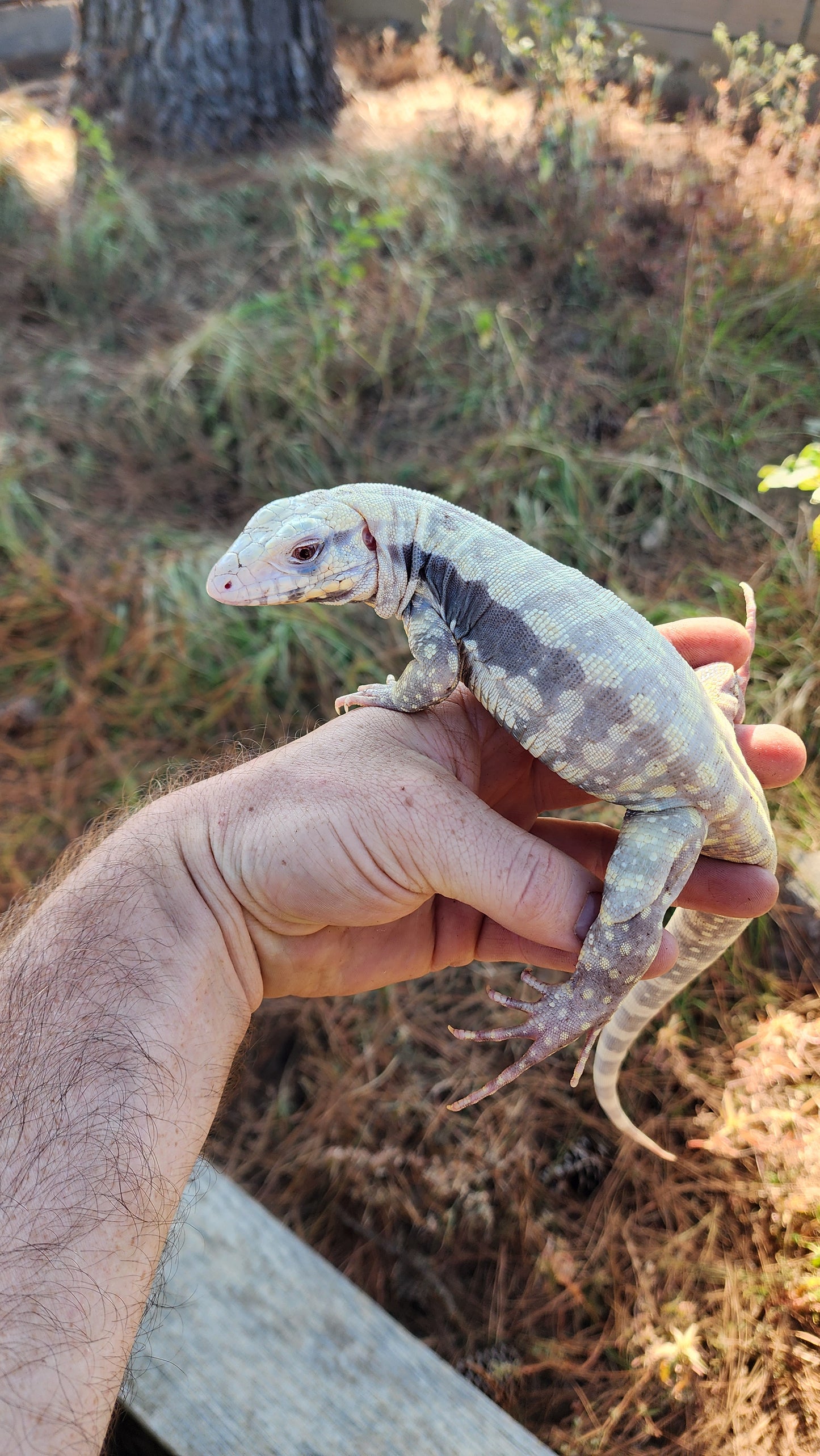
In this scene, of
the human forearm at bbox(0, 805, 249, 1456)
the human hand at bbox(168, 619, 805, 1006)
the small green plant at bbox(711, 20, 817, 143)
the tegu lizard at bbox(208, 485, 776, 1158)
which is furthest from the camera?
the small green plant at bbox(711, 20, 817, 143)

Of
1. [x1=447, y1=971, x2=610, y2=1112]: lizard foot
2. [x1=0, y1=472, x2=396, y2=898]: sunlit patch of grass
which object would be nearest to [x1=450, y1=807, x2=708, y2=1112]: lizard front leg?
[x1=447, y1=971, x2=610, y2=1112]: lizard foot

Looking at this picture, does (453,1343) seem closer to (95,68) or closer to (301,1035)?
(301,1035)

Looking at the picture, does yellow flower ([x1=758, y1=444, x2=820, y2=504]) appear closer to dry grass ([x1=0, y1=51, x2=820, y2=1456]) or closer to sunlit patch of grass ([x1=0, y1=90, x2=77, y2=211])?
dry grass ([x1=0, y1=51, x2=820, y2=1456])

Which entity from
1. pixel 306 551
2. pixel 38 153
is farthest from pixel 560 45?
pixel 306 551

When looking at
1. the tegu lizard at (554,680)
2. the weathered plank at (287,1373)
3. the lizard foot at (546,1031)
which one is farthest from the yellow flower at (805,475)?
the weathered plank at (287,1373)

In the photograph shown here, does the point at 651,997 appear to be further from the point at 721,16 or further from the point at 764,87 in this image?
the point at 721,16

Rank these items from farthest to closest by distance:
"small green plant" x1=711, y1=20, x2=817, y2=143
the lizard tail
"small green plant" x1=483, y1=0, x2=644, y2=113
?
"small green plant" x1=483, y1=0, x2=644, y2=113 → "small green plant" x1=711, y1=20, x2=817, y2=143 → the lizard tail

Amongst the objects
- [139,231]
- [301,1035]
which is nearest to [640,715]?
[301,1035]
